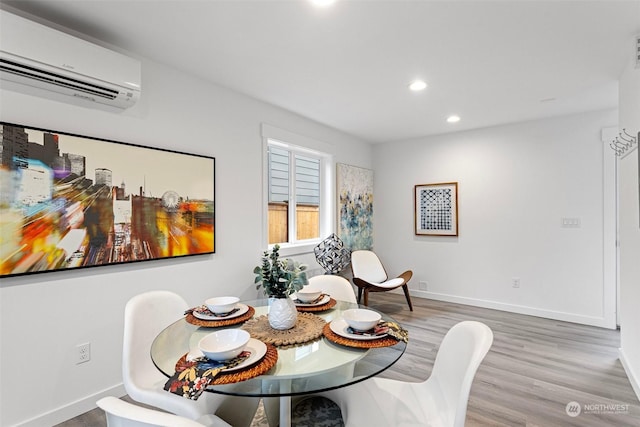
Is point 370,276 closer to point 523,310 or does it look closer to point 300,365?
point 523,310

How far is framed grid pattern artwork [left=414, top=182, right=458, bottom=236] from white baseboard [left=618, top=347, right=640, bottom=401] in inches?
85.1

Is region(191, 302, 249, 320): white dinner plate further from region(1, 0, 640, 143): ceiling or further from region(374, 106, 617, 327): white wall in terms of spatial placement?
region(374, 106, 617, 327): white wall

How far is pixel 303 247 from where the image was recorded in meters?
3.94

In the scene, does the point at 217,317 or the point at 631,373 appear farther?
the point at 631,373

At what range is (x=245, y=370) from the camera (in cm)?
116

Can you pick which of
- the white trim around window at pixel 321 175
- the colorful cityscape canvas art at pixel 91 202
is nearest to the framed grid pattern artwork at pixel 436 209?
the white trim around window at pixel 321 175

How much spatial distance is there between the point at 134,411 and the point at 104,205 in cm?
172

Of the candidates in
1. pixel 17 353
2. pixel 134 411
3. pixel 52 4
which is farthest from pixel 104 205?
pixel 134 411

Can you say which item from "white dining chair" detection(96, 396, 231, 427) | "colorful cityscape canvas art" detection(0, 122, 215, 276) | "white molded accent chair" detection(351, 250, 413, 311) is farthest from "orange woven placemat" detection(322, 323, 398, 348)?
"white molded accent chair" detection(351, 250, 413, 311)

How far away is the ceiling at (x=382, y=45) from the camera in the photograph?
1819 mm

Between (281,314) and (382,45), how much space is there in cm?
188

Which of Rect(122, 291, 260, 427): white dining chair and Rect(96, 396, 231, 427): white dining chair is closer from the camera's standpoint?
Rect(96, 396, 231, 427): white dining chair

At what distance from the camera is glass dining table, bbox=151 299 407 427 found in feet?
3.65

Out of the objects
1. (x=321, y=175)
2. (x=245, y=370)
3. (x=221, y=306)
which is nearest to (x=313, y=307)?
(x=221, y=306)
